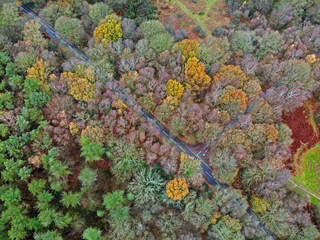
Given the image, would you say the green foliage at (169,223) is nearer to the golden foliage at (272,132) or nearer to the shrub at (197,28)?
the golden foliage at (272,132)

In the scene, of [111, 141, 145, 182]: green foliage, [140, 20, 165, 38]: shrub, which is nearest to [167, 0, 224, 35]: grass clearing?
[140, 20, 165, 38]: shrub

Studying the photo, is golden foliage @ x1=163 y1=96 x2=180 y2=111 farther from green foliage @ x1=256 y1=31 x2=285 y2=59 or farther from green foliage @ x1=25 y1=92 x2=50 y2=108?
green foliage @ x1=256 y1=31 x2=285 y2=59

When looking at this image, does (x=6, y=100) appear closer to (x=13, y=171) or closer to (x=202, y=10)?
(x=13, y=171)

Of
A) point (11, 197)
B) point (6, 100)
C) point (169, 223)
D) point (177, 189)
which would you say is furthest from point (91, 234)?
point (6, 100)

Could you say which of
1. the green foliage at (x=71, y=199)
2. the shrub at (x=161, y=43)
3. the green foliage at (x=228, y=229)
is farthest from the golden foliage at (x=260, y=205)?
the shrub at (x=161, y=43)

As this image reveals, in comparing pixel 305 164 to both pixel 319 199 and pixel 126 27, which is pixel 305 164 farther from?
pixel 126 27

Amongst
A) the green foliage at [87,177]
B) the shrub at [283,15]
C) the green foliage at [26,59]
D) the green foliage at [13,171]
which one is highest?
the shrub at [283,15]
